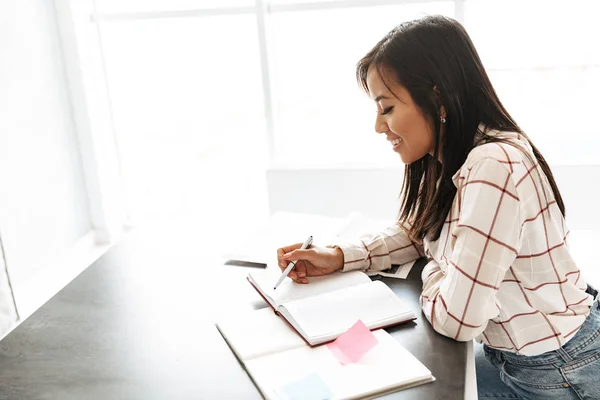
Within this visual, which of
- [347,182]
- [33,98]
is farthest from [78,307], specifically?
[33,98]

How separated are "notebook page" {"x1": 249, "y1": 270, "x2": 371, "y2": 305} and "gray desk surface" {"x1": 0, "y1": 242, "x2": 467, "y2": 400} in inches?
1.3

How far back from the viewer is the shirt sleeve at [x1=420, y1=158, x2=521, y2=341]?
109cm

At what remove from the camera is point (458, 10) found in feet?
9.45

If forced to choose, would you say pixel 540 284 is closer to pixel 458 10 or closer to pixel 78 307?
pixel 78 307

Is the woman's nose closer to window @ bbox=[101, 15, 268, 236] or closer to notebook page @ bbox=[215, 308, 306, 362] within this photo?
notebook page @ bbox=[215, 308, 306, 362]

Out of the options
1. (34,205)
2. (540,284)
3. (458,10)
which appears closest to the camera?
(540,284)

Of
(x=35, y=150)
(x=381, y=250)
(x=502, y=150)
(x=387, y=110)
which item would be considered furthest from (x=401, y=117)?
(x=35, y=150)

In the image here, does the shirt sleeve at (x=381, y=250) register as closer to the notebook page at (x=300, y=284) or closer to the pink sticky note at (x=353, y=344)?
the notebook page at (x=300, y=284)

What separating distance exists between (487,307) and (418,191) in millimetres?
431

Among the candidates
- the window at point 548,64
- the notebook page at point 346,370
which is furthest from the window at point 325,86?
the notebook page at point 346,370

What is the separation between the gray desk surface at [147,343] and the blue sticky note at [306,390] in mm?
53

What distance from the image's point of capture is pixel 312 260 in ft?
4.59

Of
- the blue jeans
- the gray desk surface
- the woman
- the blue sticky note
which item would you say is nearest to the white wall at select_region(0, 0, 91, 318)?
the gray desk surface

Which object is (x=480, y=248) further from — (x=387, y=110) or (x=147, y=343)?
(x=147, y=343)
